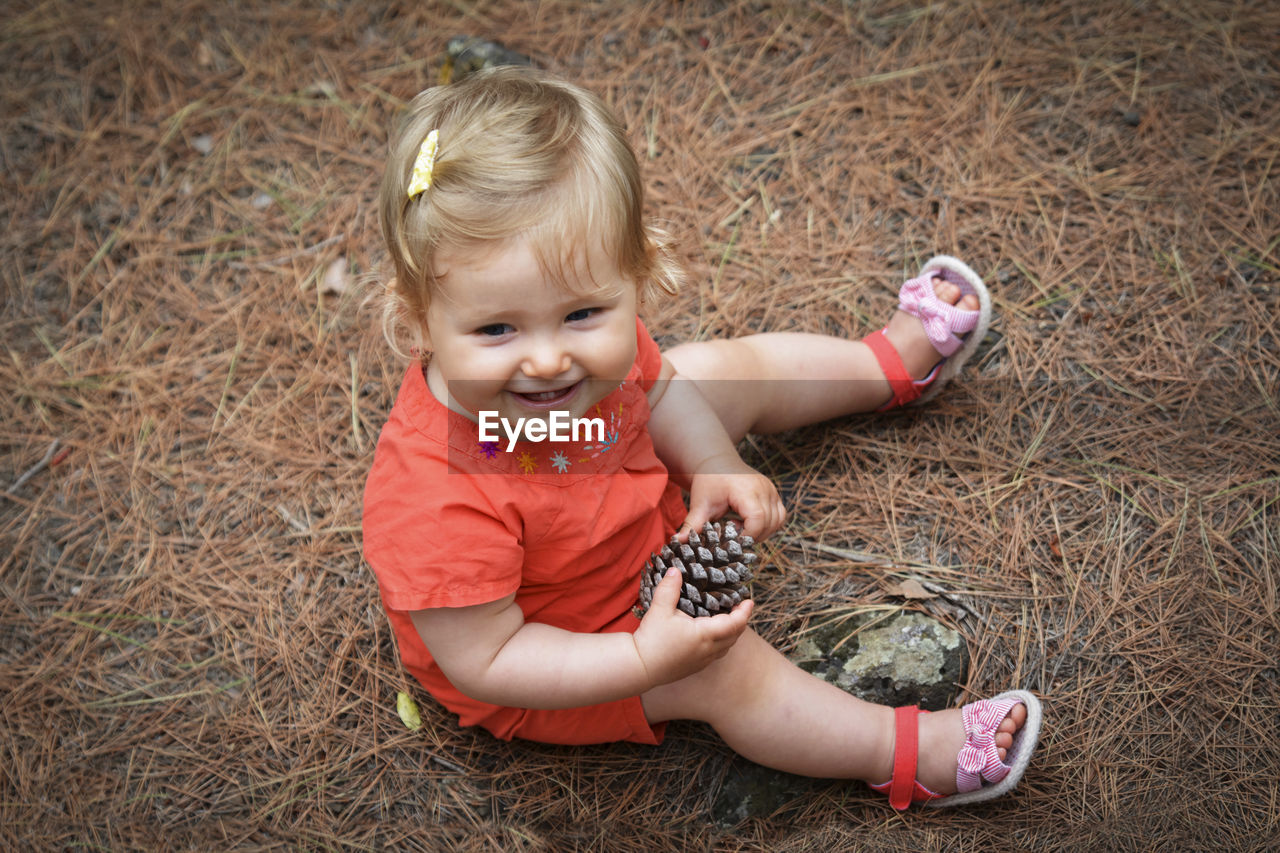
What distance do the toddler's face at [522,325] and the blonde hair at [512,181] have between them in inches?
1.0

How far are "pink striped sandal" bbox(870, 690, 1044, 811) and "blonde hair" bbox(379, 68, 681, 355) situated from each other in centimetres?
113

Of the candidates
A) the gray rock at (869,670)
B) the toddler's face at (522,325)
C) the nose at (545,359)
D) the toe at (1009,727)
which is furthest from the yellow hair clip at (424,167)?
the toe at (1009,727)

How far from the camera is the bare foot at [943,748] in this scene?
6.32ft

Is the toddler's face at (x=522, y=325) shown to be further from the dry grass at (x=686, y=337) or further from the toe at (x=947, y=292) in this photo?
the toe at (x=947, y=292)

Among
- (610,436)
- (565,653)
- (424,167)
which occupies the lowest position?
(565,653)

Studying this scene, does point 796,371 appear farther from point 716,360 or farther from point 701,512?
point 701,512

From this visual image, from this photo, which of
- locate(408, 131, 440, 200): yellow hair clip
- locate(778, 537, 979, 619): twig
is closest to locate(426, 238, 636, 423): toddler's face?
locate(408, 131, 440, 200): yellow hair clip

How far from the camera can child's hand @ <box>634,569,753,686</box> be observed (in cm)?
167

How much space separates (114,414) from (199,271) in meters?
0.48

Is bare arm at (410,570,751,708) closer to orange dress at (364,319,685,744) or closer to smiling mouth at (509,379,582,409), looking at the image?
orange dress at (364,319,685,744)

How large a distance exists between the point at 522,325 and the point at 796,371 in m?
0.99

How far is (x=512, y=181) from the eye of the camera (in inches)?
55.9

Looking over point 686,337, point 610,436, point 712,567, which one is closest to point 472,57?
point 686,337

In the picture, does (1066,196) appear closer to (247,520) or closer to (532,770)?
(532,770)
